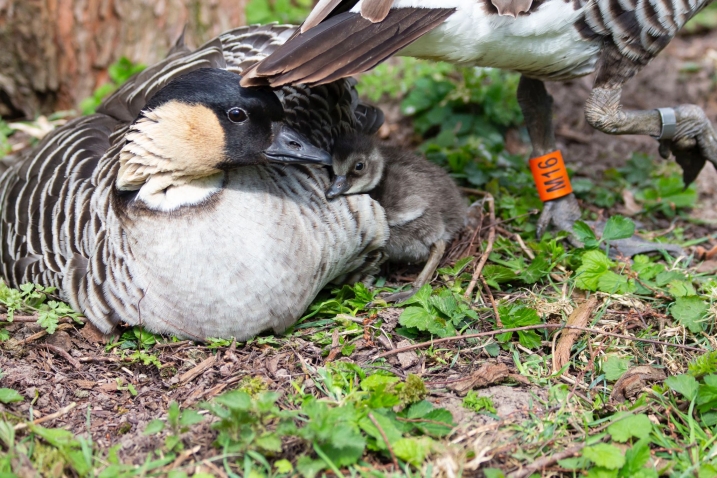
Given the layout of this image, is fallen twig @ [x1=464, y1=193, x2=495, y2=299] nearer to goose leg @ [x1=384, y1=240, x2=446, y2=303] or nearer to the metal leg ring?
goose leg @ [x1=384, y1=240, x2=446, y2=303]

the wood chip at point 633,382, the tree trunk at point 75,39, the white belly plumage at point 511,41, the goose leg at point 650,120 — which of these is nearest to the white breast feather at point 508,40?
the white belly plumage at point 511,41

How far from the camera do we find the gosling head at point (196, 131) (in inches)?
→ 138

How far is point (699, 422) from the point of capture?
3414mm

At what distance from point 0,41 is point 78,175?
8.80ft

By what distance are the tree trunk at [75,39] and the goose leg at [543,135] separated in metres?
3.20

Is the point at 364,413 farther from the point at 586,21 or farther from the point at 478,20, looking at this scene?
the point at 586,21

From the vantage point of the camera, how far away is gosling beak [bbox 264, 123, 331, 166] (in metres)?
3.71

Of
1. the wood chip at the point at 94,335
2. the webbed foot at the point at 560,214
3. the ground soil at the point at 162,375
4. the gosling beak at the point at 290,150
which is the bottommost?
the ground soil at the point at 162,375

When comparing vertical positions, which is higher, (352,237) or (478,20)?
(478,20)

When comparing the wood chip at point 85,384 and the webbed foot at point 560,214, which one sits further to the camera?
the webbed foot at point 560,214

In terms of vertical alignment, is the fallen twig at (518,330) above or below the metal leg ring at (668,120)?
below

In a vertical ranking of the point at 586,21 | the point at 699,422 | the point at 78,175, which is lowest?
the point at 699,422

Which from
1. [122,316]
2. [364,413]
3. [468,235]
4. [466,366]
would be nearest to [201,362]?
[122,316]

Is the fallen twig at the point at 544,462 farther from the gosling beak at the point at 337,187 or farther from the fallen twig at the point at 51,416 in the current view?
the fallen twig at the point at 51,416
